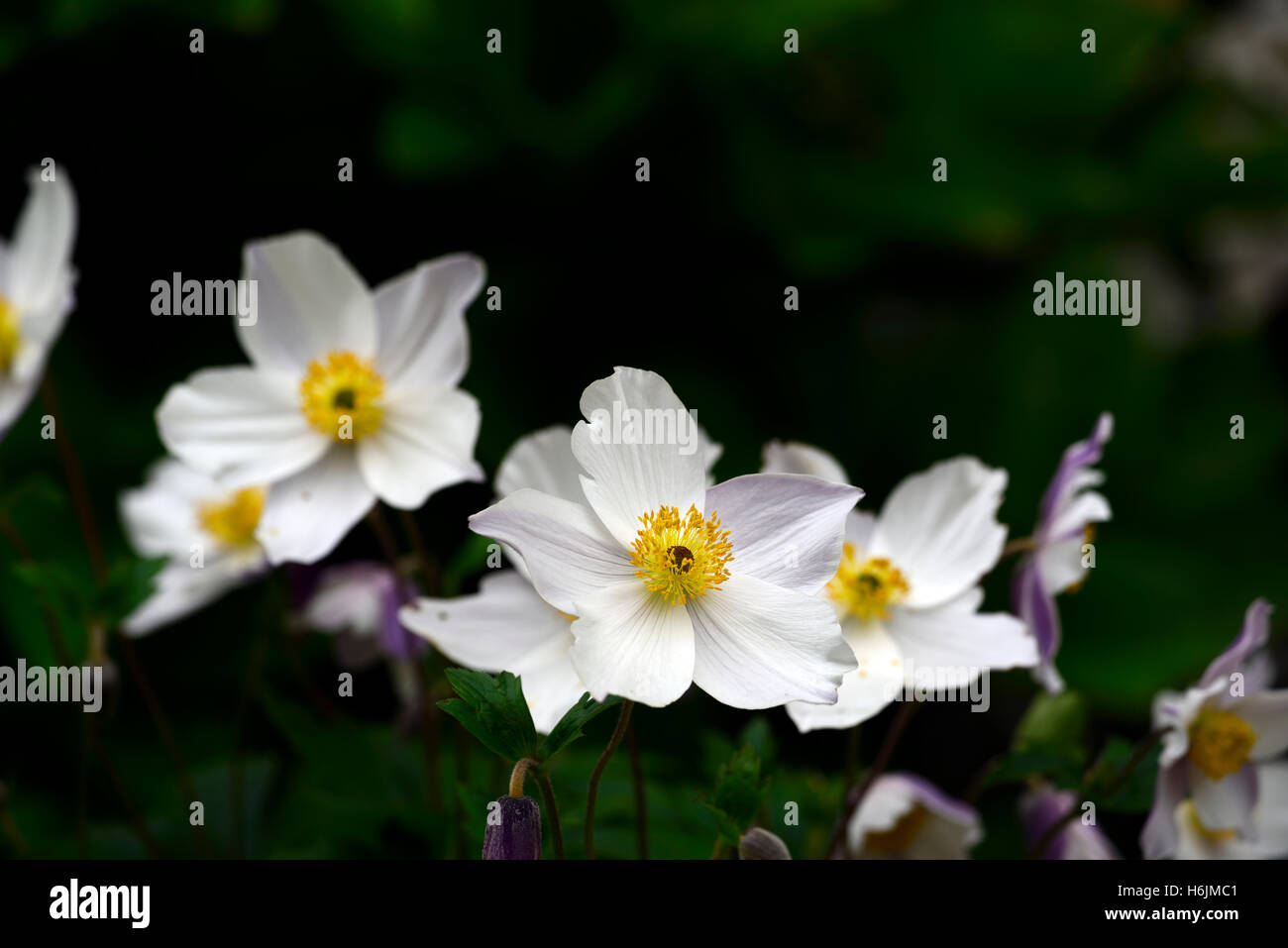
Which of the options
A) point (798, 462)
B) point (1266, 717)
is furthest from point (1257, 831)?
point (798, 462)

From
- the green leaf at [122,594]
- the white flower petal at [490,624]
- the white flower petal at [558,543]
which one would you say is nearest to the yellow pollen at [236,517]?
the green leaf at [122,594]

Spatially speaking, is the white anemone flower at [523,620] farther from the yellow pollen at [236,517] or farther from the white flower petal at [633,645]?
the yellow pollen at [236,517]

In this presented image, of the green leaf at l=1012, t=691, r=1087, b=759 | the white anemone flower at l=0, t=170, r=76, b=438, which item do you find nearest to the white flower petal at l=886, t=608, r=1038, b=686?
the green leaf at l=1012, t=691, r=1087, b=759

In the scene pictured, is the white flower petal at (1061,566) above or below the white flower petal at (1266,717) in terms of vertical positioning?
above

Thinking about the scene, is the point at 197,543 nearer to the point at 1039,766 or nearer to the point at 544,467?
the point at 544,467
